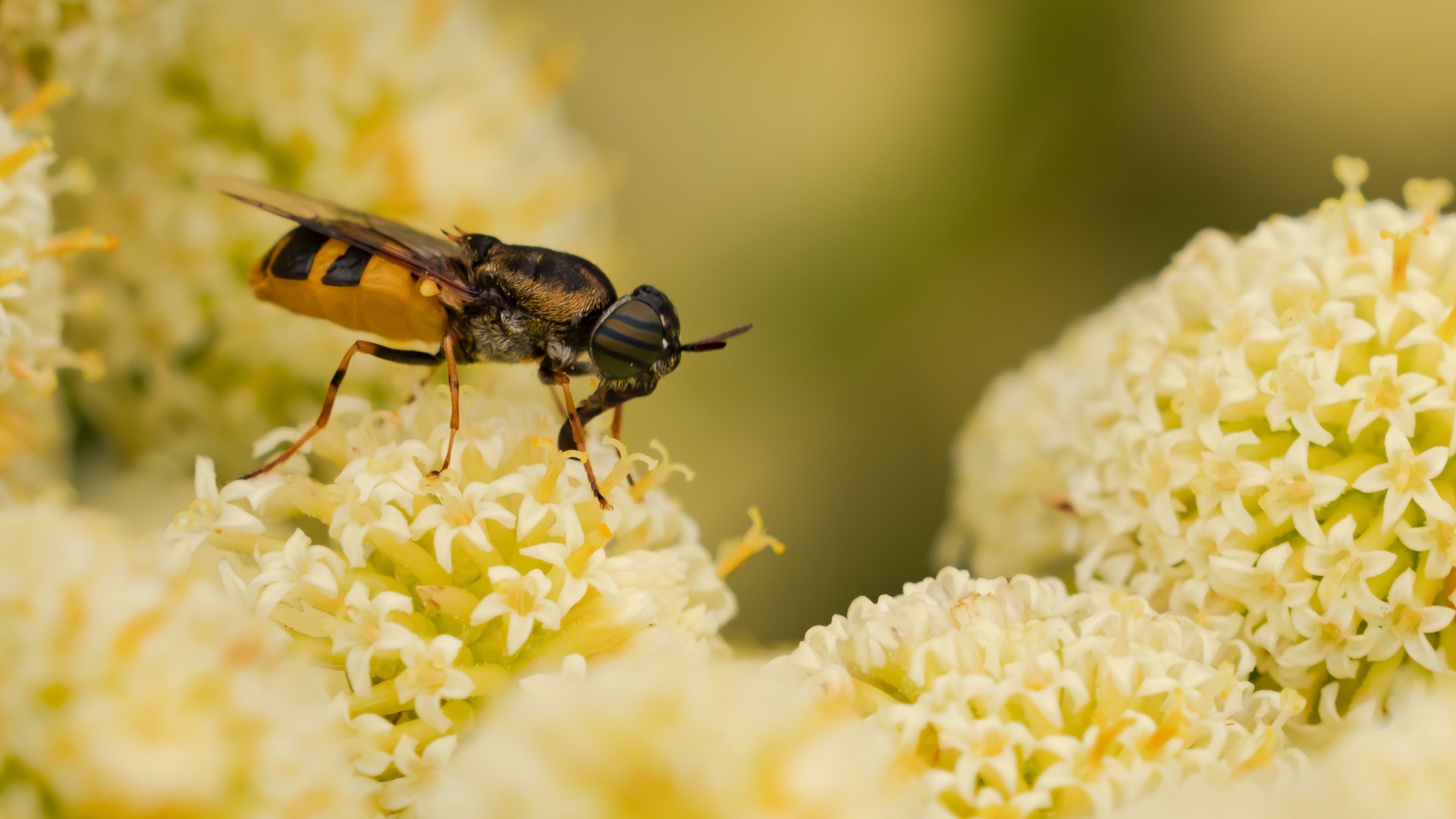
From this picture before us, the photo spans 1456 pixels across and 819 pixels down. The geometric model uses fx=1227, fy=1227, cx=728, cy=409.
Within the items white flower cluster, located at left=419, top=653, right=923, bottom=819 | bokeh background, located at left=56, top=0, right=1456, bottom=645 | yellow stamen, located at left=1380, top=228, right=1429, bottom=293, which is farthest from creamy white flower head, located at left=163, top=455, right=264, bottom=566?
bokeh background, located at left=56, top=0, right=1456, bottom=645

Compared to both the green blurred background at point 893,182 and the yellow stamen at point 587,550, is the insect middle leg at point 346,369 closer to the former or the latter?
the yellow stamen at point 587,550

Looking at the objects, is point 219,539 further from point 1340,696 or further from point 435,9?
point 1340,696

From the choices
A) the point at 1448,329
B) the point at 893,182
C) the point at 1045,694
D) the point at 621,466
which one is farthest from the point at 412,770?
the point at 893,182

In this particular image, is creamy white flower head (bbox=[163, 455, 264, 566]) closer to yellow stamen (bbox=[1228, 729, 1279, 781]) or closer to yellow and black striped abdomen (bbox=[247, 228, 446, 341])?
yellow and black striped abdomen (bbox=[247, 228, 446, 341])

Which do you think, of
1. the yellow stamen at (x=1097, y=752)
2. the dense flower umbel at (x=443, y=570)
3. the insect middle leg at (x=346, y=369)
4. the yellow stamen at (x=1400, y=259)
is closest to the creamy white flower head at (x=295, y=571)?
the dense flower umbel at (x=443, y=570)

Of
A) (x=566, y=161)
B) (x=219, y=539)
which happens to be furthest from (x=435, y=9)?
(x=219, y=539)

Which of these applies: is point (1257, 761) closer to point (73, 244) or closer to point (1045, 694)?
point (1045, 694)
